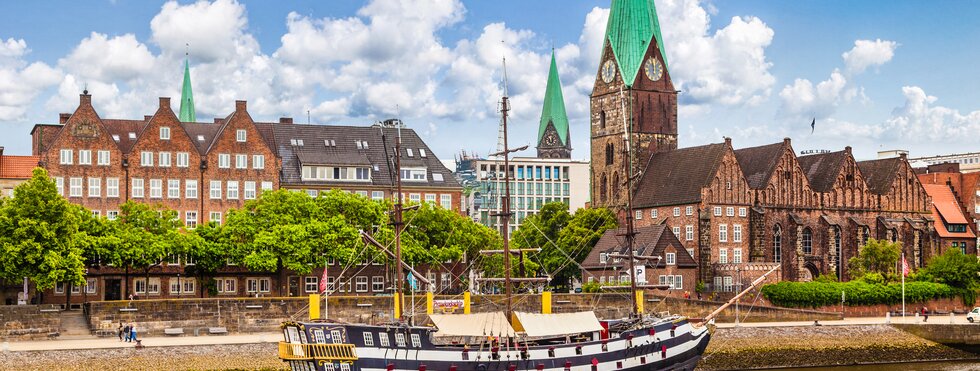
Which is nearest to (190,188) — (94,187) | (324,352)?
(94,187)

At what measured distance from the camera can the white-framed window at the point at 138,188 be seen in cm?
9406

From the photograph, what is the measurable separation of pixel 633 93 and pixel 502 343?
7176 cm

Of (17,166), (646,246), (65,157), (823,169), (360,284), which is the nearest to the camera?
(65,157)

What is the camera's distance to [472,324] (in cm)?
5959

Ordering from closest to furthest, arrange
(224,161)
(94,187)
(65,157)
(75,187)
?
(65,157), (75,187), (94,187), (224,161)

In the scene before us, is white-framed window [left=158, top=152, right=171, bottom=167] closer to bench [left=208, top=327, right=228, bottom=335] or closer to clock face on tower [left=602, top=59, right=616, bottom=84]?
bench [left=208, top=327, right=228, bottom=335]

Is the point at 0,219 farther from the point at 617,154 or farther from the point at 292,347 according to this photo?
the point at 617,154

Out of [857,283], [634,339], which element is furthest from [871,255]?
[634,339]

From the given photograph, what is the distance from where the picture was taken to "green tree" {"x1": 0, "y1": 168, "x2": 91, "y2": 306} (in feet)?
242

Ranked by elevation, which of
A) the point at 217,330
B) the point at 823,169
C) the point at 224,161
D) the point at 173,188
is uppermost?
the point at 823,169

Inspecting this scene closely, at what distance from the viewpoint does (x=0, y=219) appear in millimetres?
73750

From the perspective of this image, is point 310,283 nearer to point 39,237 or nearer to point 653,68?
point 39,237

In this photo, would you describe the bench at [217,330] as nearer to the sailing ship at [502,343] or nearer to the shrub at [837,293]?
the sailing ship at [502,343]

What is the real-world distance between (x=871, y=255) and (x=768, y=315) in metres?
25.6
